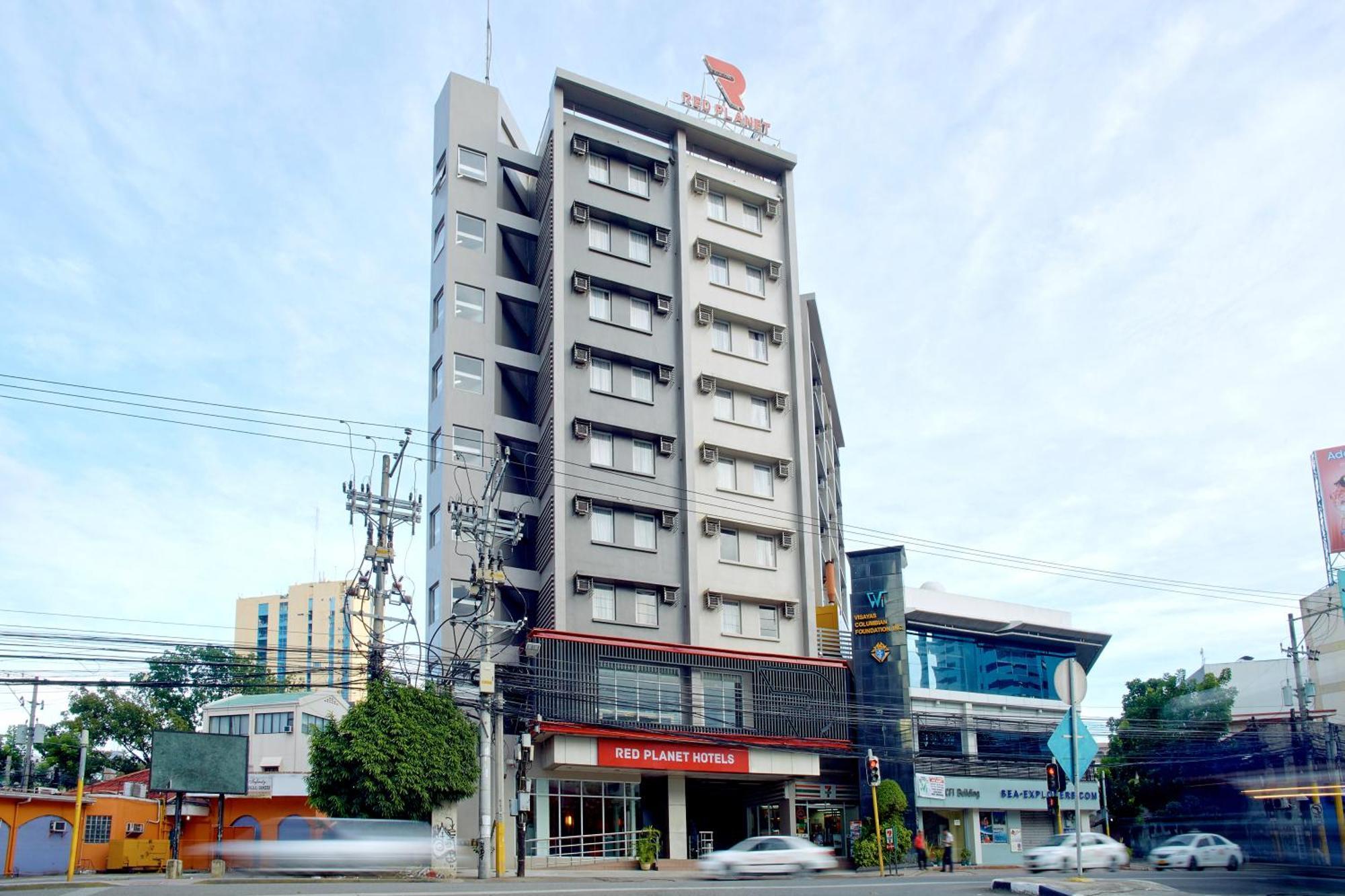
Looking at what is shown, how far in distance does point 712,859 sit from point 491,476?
1249 cm

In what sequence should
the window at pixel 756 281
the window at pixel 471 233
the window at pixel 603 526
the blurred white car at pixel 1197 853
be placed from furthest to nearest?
the window at pixel 756 281 → the window at pixel 471 233 → the window at pixel 603 526 → the blurred white car at pixel 1197 853

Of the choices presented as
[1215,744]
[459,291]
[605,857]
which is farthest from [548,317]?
[1215,744]

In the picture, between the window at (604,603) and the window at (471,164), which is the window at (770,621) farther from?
the window at (471,164)

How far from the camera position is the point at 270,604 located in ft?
463

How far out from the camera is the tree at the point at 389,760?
33.2 m

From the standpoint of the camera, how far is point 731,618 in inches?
1752

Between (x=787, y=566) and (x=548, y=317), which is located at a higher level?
(x=548, y=317)

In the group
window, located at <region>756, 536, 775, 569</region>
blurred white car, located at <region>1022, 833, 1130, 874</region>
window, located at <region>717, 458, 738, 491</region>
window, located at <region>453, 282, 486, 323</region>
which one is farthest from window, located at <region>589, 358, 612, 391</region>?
blurred white car, located at <region>1022, 833, 1130, 874</region>

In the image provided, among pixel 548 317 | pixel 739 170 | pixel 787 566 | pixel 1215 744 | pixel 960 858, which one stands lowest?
pixel 960 858

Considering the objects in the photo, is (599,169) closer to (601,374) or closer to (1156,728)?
(601,374)

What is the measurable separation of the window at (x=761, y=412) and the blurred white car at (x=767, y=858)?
20099 millimetres

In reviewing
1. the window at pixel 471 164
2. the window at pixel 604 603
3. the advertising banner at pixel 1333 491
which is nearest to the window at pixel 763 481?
the window at pixel 604 603

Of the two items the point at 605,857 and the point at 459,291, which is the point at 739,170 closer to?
the point at 459,291

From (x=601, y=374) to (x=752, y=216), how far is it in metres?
11.3
